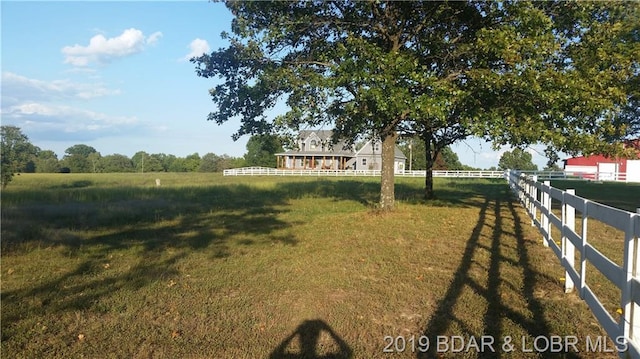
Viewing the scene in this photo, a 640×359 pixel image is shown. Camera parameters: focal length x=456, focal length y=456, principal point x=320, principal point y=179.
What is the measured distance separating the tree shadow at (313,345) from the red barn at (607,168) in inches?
1595

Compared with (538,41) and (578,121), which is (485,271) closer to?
(538,41)

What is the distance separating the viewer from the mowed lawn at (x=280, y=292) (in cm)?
449

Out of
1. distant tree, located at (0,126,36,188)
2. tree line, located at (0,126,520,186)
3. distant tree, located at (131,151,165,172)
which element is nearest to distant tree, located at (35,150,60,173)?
tree line, located at (0,126,520,186)

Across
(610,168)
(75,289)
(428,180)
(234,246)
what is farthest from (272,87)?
(610,168)

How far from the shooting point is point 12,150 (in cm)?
1247

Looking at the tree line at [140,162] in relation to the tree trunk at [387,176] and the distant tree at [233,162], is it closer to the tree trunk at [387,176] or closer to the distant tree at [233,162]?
the distant tree at [233,162]

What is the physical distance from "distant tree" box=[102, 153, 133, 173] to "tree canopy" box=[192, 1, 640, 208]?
111 meters

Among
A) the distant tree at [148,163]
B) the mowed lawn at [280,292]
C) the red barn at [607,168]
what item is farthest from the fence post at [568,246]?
the distant tree at [148,163]

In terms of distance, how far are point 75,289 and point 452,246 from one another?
6.76 m

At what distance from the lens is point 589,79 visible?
11.3 metres

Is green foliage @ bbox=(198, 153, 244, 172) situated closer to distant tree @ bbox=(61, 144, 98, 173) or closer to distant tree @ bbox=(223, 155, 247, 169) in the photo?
distant tree @ bbox=(223, 155, 247, 169)

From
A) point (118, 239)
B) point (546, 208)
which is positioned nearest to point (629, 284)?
point (546, 208)

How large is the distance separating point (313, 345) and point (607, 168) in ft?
217

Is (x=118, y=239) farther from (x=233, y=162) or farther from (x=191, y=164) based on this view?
(x=191, y=164)
